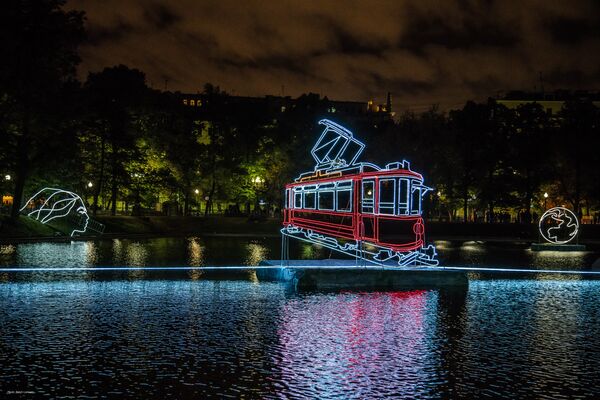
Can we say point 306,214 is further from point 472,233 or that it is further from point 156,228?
point 472,233

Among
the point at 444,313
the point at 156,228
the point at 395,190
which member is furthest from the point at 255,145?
the point at 444,313

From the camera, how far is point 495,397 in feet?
30.3

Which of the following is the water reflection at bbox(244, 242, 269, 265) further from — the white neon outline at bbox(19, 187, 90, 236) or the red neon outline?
the white neon outline at bbox(19, 187, 90, 236)

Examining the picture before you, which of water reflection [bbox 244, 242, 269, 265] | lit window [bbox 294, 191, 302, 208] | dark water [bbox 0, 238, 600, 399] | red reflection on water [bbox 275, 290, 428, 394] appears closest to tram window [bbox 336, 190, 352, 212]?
lit window [bbox 294, 191, 302, 208]

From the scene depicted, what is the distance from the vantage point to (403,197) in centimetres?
2100

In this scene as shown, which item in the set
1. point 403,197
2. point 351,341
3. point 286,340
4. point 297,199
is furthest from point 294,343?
point 297,199

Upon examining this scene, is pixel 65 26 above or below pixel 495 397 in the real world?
above

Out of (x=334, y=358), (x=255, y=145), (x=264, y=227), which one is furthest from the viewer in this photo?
(x=255, y=145)

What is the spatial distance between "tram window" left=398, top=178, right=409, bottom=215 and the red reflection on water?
331 centimetres

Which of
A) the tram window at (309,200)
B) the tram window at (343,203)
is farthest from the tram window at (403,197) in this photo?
the tram window at (309,200)

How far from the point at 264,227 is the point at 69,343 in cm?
4912

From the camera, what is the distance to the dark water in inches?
379

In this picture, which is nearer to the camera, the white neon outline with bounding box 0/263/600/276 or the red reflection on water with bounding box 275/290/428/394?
the red reflection on water with bounding box 275/290/428/394

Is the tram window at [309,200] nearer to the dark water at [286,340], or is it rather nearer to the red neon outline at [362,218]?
the red neon outline at [362,218]
